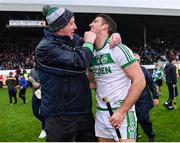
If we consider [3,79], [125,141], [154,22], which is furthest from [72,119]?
[154,22]

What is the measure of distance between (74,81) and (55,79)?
172 mm

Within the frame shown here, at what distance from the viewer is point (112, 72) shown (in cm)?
423

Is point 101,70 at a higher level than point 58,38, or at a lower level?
lower

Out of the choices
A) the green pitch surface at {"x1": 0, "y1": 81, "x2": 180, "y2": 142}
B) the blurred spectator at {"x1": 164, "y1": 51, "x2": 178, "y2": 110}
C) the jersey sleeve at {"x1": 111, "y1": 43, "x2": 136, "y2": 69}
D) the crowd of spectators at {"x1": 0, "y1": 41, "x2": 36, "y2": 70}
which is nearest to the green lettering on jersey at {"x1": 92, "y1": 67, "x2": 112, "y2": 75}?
the jersey sleeve at {"x1": 111, "y1": 43, "x2": 136, "y2": 69}

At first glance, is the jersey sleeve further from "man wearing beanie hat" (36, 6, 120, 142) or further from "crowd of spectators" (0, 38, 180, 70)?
"crowd of spectators" (0, 38, 180, 70)

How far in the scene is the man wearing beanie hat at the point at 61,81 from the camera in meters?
4.02

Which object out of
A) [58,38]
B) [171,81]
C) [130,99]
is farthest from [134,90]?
[171,81]

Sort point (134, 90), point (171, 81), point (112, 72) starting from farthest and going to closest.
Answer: point (171, 81) → point (112, 72) → point (134, 90)

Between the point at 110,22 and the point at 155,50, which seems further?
the point at 155,50

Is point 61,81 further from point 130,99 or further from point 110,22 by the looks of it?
point 110,22

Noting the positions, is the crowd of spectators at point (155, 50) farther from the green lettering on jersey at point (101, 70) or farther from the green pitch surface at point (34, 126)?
the green lettering on jersey at point (101, 70)

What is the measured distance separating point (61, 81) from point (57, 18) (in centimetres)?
57

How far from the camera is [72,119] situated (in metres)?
4.17

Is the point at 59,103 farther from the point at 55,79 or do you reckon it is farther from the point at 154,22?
the point at 154,22
